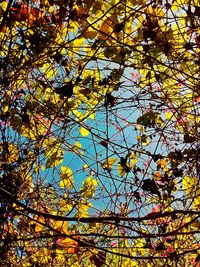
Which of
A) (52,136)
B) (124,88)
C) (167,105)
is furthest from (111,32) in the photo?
(52,136)

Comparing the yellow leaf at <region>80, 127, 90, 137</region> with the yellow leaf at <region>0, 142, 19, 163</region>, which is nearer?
the yellow leaf at <region>0, 142, 19, 163</region>

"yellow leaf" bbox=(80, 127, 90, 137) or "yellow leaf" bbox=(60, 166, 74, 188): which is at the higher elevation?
"yellow leaf" bbox=(80, 127, 90, 137)

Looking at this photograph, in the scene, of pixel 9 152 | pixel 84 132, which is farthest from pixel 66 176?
pixel 9 152

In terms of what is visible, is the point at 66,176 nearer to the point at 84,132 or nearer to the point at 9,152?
the point at 84,132

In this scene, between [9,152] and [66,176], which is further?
[66,176]

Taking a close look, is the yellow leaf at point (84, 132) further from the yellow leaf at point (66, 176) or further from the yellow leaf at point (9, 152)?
the yellow leaf at point (9, 152)

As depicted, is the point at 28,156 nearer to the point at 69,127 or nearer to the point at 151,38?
the point at 69,127

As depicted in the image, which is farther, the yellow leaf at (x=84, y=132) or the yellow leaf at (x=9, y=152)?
the yellow leaf at (x=84, y=132)

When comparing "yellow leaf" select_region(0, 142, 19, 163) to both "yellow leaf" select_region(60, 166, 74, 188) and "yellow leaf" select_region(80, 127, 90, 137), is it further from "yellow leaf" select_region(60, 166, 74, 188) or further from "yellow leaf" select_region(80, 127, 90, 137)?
"yellow leaf" select_region(80, 127, 90, 137)

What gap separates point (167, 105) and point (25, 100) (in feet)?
2.64

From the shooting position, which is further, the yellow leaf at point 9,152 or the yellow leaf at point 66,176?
the yellow leaf at point 66,176

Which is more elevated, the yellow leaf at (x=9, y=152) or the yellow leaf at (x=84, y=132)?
the yellow leaf at (x=84, y=132)

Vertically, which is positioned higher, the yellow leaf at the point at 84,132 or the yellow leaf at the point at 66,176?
the yellow leaf at the point at 84,132

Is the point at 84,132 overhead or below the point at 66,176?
overhead
